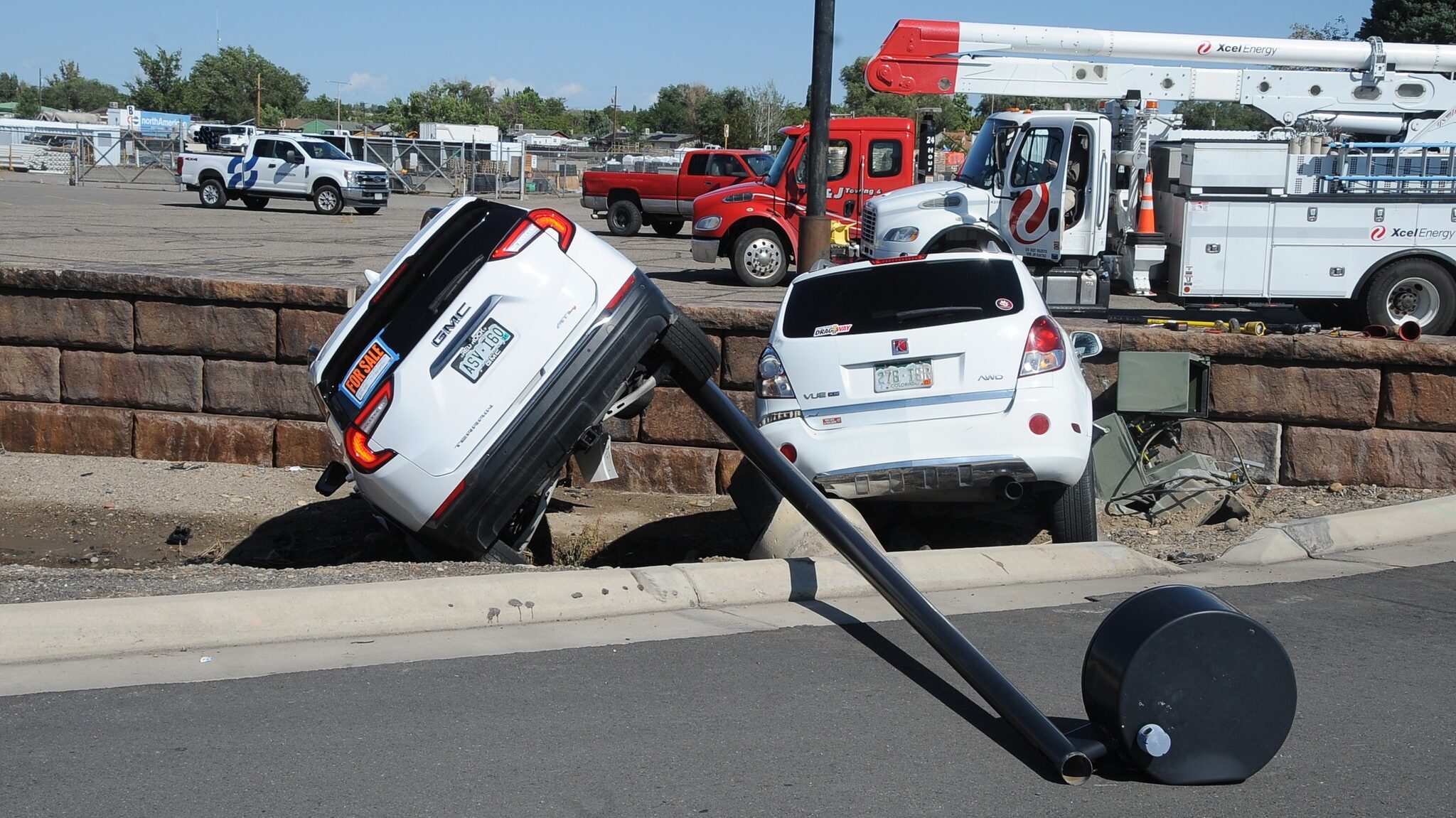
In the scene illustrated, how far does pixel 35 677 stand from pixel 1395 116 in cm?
1671

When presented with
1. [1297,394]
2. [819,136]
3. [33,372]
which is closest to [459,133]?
[819,136]

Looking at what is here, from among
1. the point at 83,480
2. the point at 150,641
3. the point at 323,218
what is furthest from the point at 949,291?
the point at 323,218

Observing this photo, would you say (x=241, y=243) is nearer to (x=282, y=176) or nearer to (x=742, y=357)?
(x=282, y=176)

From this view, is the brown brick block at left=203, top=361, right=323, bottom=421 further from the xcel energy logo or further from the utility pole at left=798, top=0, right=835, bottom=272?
the xcel energy logo

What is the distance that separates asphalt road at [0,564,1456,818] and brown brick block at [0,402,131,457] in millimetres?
5841

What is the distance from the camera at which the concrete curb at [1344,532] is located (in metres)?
6.92

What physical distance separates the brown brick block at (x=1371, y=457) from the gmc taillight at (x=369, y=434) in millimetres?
6038

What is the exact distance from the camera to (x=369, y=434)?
591 cm

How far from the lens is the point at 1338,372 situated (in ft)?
27.7

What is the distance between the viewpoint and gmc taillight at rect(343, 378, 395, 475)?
232 inches

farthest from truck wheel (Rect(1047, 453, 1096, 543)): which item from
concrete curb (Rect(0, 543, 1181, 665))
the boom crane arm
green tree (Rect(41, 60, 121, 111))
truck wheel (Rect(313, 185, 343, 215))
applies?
green tree (Rect(41, 60, 121, 111))

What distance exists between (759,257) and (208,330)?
416 inches

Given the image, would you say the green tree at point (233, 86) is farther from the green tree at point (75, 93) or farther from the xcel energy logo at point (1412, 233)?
the xcel energy logo at point (1412, 233)

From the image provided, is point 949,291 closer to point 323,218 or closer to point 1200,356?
point 1200,356
